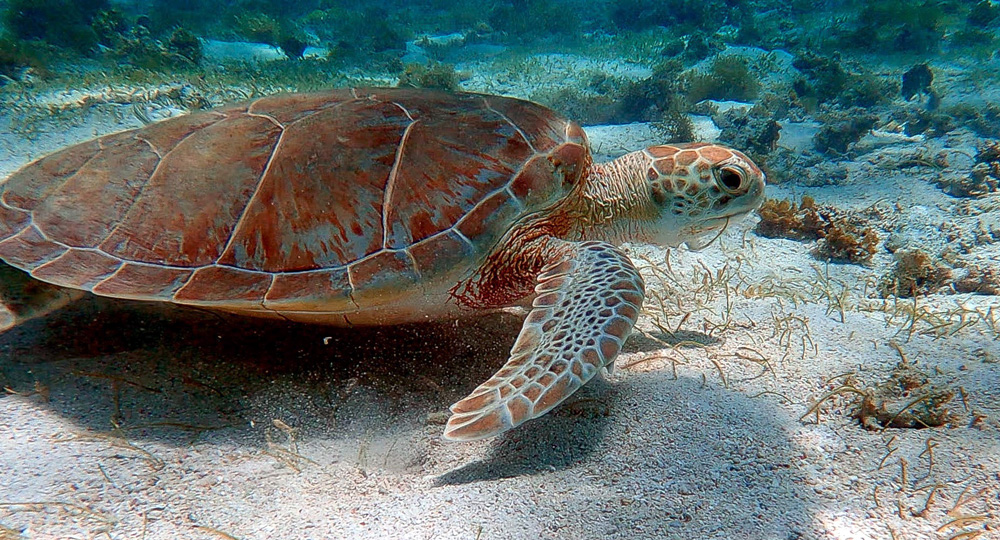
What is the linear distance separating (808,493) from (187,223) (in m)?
3.00

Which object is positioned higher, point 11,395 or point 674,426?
point 11,395

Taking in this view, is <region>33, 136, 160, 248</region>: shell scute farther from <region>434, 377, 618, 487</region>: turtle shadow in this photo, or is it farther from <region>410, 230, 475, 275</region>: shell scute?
<region>434, 377, 618, 487</region>: turtle shadow

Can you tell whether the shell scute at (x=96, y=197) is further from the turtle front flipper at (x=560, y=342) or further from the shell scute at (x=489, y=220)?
the turtle front flipper at (x=560, y=342)

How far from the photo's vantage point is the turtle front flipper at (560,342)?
5.71 ft

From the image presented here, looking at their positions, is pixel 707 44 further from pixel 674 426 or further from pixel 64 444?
pixel 64 444

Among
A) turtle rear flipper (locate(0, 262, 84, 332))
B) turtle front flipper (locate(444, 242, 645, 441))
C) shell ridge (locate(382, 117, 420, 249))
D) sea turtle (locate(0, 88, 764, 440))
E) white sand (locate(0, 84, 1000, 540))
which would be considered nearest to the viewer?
white sand (locate(0, 84, 1000, 540))

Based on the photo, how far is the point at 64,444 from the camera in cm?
188

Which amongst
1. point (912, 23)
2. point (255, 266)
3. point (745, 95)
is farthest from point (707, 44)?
point (255, 266)

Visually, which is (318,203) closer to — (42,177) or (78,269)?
(78,269)

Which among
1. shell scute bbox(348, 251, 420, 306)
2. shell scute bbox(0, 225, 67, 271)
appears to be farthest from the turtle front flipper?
shell scute bbox(0, 225, 67, 271)

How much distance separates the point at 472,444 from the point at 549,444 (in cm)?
36

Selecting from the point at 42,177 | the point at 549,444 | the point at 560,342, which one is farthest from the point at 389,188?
the point at 42,177

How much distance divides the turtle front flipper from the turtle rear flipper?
2538 millimetres

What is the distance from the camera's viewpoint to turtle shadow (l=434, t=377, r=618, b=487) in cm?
182
